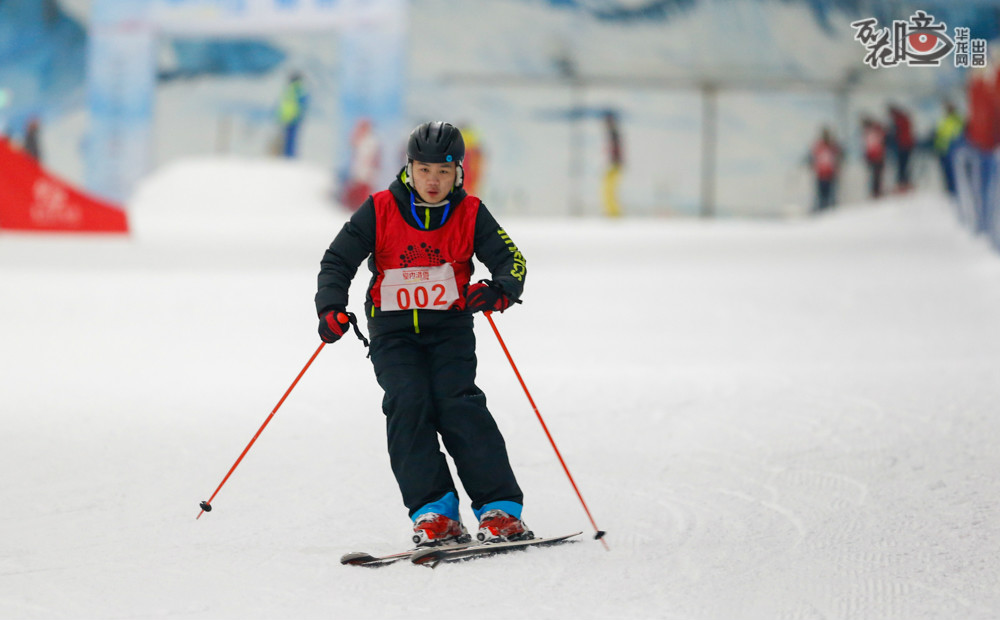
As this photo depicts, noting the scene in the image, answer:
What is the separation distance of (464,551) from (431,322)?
0.56 m

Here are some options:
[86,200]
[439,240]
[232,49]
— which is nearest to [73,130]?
[232,49]

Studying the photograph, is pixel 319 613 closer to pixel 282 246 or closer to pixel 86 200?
pixel 282 246

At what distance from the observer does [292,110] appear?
65.3ft

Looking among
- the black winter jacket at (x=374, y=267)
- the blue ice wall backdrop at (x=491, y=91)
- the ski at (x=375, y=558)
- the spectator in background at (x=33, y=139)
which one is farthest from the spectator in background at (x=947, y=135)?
the ski at (x=375, y=558)

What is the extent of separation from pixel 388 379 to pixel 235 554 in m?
0.55

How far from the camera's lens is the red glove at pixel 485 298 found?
9.55 feet

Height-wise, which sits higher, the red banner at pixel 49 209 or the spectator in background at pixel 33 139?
the spectator in background at pixel 33 139

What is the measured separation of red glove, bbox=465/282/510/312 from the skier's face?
241 mm

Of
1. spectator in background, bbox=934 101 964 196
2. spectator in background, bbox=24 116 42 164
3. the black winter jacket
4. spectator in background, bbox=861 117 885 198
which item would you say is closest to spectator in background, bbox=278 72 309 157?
spectator in background, bbox=24 116 42 164

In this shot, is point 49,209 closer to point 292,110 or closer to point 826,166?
point 292,110

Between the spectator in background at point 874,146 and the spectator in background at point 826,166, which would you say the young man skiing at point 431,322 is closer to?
the spectator in background at point 826,166

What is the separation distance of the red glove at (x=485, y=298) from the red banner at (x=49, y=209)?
11.0m

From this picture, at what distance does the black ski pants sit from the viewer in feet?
9.70

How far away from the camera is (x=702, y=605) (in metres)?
2.57
